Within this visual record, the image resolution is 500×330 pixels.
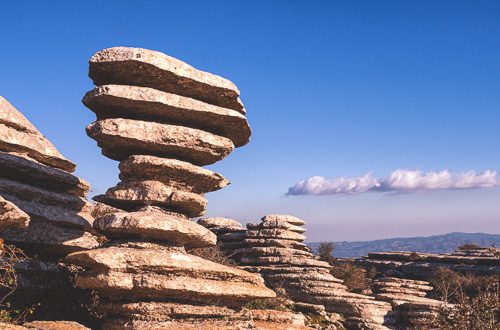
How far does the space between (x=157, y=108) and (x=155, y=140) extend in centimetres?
78

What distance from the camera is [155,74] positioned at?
1194 cm

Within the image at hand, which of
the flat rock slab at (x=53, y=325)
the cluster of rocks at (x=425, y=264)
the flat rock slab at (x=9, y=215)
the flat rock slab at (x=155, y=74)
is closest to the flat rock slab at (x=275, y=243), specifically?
the flat rock slab at (x=155, y=74)

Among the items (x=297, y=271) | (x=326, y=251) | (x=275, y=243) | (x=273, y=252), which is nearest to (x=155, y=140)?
(x=297, y=271)

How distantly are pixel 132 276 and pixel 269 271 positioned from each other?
15714mm

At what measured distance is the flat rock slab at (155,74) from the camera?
1178cm

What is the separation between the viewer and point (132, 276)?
1008 centimetres

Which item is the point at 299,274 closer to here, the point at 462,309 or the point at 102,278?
the point at 462,309

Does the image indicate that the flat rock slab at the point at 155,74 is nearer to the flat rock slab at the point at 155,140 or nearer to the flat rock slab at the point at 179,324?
the flat rock slab at the point at 155,140

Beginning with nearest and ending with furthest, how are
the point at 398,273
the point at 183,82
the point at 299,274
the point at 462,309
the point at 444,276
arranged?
the point at 183,82 < the point at 462,309 < the point at 299,274 < the point at 444,276 < the point at 398,273

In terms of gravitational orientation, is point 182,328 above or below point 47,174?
below

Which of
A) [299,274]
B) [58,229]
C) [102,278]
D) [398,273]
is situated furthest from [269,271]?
[398,273]

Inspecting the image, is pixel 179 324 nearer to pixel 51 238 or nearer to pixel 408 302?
pixel 51 238

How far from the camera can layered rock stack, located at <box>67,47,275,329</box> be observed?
33.6 feet

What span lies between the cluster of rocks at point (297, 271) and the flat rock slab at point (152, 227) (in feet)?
37.6
